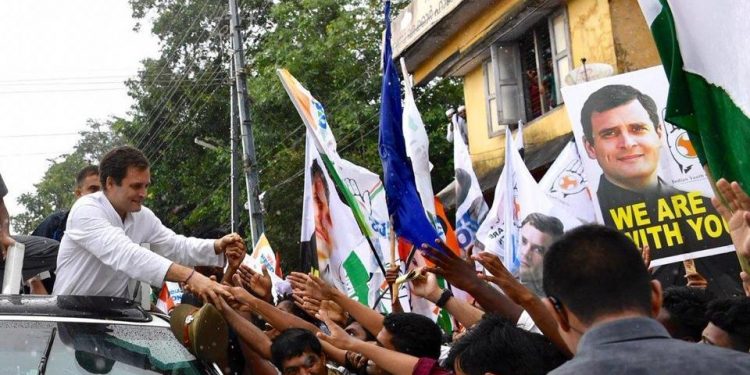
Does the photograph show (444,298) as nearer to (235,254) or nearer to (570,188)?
(235,254)

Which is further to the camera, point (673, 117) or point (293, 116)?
point (293, 116)

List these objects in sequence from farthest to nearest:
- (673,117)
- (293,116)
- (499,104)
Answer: (293,116) → (499,104) → (673,117)

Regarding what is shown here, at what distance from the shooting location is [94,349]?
3998 mm

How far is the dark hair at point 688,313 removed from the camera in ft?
13.1

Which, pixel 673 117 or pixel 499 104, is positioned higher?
pixel 499 104

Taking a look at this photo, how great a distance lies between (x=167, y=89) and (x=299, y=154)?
369 inches

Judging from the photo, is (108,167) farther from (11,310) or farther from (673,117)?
(673,117)

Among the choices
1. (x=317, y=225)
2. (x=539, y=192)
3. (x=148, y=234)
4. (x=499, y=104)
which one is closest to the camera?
(x=148, y=234)

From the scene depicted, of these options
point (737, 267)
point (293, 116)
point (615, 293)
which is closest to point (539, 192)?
point (737, 267)

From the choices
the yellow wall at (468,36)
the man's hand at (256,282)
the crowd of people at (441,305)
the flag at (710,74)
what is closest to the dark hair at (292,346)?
the crowd of people at (441,305)

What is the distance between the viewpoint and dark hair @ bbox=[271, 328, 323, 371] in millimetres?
4520

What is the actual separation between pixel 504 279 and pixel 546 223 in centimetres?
288

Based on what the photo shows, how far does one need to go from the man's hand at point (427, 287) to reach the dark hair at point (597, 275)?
2449 millimetres

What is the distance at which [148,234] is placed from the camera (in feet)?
17.6
